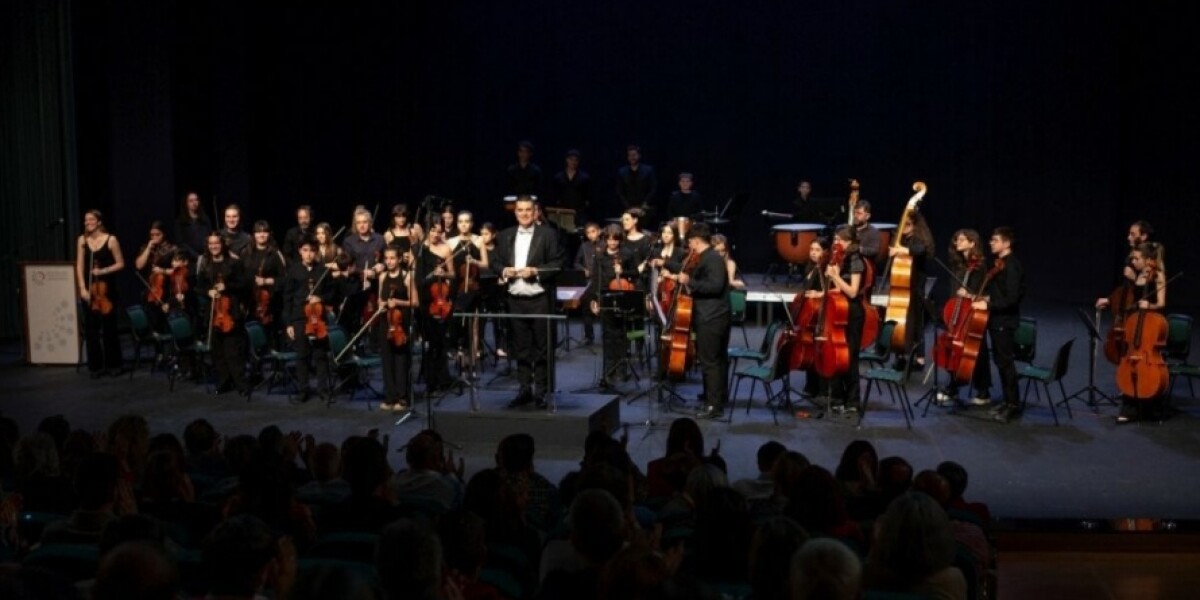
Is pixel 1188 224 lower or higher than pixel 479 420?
higher

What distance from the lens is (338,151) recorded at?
64.0 ft

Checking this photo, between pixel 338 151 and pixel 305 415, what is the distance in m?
8.74

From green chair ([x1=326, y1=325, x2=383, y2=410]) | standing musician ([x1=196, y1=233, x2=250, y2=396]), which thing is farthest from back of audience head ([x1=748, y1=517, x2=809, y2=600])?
standing musician ([x1=196, y1=233, x2=250, y2=396])

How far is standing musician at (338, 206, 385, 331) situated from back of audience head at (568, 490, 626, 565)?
788 cm

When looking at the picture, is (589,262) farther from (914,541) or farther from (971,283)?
Result: (914,541)

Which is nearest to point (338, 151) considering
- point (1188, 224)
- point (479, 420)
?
point (479, 420)

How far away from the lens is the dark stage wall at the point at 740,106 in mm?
18250

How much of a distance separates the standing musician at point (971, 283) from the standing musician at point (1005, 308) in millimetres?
168

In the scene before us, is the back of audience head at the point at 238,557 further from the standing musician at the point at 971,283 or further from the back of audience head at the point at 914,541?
the standing musician at the point at 971,283

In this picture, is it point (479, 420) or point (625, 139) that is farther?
point (625, 139)

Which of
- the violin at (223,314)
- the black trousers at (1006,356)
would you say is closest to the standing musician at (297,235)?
the violin at (223,314)

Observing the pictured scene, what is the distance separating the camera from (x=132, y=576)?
3562 millimetres

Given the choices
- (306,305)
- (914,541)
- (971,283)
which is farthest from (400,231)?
(914,541)

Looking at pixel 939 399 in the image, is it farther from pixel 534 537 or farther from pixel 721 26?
pixel 721 26
